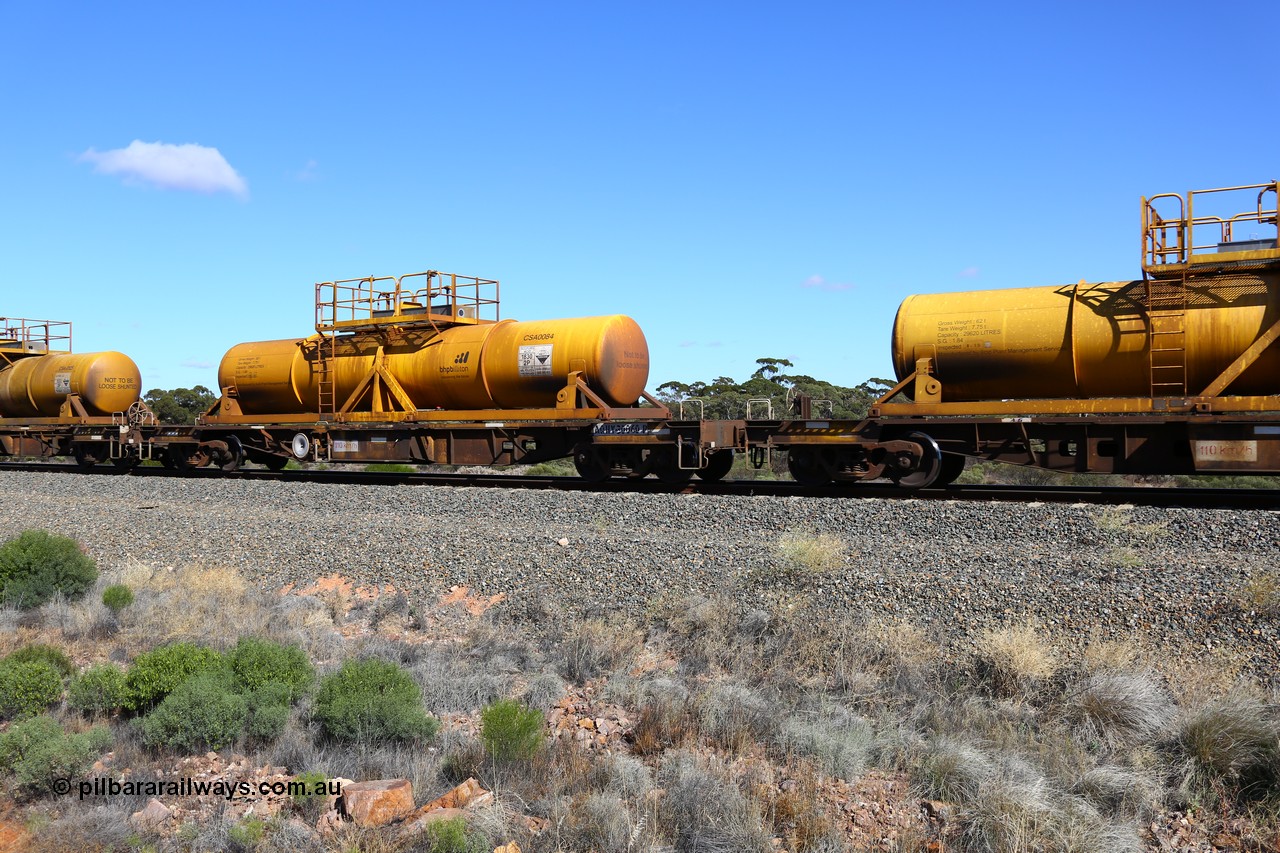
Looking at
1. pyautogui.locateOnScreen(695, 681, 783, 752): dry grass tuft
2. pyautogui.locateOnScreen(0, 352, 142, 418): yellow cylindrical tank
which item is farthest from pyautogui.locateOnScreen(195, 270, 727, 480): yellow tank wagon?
pyautogui.locateOnScreen(695, 681, 783, 752): dry grass tuft

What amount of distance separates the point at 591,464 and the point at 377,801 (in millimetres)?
13174

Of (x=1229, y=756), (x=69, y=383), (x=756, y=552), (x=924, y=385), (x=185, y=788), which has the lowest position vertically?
(x=185, y=788)

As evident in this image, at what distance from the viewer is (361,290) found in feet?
73.9

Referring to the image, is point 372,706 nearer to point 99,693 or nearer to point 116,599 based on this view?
point 99,693

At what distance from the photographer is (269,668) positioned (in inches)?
308

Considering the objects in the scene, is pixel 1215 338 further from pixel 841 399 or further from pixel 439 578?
pixel 841 399

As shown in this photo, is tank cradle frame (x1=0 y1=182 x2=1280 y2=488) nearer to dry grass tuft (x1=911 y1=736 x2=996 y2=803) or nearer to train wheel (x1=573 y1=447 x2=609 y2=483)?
train wheel (x1=573 y1=447 x2=609 y2=483)

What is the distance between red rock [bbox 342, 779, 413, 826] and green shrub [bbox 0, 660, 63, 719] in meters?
3.04

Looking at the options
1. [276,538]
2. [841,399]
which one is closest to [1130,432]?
[276,538]

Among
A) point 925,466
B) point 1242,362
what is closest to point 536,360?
point 925,466

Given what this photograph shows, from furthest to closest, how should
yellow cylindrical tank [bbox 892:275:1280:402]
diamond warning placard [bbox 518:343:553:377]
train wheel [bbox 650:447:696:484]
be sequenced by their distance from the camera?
diamond warning placard [bbox 518:343:553:377] → train wheel [bbox 650:447:696:484] → yellow cylindrical tank [bbox 892:275:1280:402]

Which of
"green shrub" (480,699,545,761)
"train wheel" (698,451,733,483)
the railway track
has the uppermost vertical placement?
"train wheel" (698,451,733,483)

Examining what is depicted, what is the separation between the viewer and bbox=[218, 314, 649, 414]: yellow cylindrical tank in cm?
1912

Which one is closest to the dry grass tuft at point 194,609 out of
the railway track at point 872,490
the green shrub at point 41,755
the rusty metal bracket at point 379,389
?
the green shrub at point 41,755
